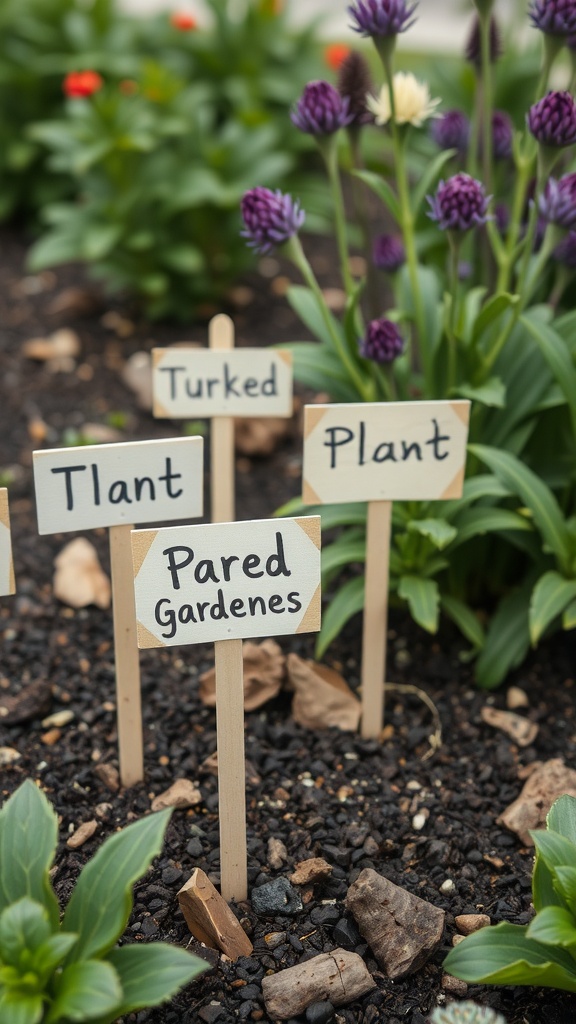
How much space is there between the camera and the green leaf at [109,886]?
1.33 metres

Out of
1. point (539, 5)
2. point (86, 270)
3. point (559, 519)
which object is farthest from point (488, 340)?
point (86, 270)

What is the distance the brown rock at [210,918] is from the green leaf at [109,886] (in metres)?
0.24

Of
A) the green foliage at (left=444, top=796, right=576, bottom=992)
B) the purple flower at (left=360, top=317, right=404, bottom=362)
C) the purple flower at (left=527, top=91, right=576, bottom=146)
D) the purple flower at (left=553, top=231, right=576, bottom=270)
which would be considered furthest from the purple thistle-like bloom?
the green foliage at (left=444, top=796, right=576, bottom=992)

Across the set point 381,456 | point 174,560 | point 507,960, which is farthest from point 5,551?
point 507,960

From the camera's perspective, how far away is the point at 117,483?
69.4 inches

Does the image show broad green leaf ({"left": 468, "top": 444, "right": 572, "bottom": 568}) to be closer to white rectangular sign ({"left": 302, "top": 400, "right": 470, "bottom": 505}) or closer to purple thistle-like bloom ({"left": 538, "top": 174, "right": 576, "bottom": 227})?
white rectangular sign ({"left": 302, "top": 400, "right": 470, "bottom": 505})

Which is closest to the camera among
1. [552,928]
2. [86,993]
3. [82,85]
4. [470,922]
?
[86,993]

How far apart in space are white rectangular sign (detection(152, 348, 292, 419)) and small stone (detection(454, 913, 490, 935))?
1064 mm

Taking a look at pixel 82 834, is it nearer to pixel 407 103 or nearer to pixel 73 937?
pixel 73 937

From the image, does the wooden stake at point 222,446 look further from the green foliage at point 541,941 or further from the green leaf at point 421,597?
the green foliage at point 541,941

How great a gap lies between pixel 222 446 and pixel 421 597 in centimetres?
53

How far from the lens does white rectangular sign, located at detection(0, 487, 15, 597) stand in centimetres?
158

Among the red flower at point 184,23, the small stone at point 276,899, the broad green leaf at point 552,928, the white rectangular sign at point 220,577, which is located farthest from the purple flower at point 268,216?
the red flower at point 184,23

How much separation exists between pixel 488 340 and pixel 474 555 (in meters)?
0.50
